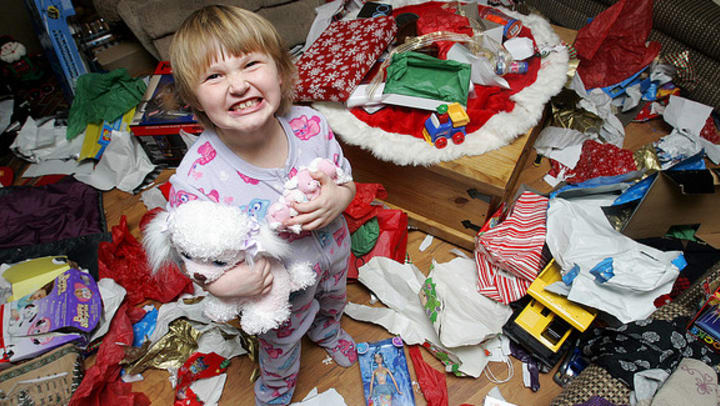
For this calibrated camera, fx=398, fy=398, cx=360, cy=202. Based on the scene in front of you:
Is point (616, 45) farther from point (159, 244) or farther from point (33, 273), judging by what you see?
point (33, 273)

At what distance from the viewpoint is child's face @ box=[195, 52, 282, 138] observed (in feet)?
1.98

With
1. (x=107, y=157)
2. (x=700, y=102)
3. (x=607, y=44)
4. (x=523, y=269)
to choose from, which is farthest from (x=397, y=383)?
(x=700, y=102)

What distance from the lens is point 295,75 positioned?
0.77 metres

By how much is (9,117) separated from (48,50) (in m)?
0.35

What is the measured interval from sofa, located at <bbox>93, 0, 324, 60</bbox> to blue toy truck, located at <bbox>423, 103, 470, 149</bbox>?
70cm

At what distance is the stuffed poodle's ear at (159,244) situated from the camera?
0.62 meters

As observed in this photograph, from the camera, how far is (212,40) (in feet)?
1.95

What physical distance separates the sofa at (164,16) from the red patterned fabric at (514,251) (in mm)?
1055

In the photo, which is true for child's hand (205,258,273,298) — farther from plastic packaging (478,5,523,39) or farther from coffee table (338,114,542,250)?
plastic packaging (478,5,523,39)

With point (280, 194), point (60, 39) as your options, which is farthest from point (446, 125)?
point (60, 39)

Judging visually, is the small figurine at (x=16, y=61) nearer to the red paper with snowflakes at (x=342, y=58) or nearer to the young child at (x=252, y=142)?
the red paper with snowflakes at (x=342, y=58)

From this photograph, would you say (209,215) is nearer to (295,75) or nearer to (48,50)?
(295,75)

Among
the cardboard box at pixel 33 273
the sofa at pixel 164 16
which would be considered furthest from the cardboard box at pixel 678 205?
the cardboard box at pixel 33 273

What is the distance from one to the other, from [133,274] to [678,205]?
1.68 metres
